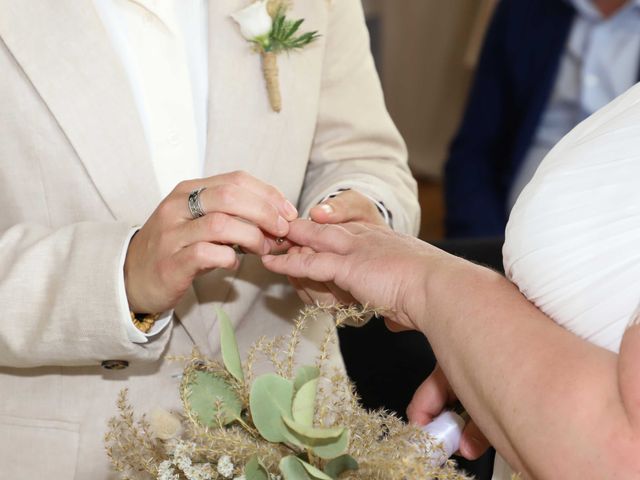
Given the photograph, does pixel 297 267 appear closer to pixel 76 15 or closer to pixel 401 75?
pixel 76 15

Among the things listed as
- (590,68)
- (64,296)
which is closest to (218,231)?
(64,296)

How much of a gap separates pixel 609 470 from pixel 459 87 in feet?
10.6

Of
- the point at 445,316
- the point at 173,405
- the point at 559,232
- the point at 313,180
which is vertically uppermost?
the point at 559,232

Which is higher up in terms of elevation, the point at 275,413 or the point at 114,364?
the point at 275,413

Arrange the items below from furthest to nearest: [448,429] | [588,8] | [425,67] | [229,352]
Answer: [425,67] < [588,8] < [448,429] < [229,352]

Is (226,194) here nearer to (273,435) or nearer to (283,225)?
(283,225)

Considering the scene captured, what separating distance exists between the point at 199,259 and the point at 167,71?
329 millimetres

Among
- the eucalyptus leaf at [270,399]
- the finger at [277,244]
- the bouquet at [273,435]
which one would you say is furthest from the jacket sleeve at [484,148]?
the eucalyptus leaf at [270,399]

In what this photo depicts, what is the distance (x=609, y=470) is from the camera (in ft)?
2.23

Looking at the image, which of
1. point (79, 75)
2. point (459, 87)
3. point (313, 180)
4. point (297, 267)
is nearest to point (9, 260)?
point (79, 75)

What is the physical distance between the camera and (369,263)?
96 centimetres

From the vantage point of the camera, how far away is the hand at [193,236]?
93 cm

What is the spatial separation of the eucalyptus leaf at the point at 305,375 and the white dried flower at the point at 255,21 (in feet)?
1.95

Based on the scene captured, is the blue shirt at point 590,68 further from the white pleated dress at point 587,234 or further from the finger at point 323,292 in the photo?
the white pleated dress at point 587,234
